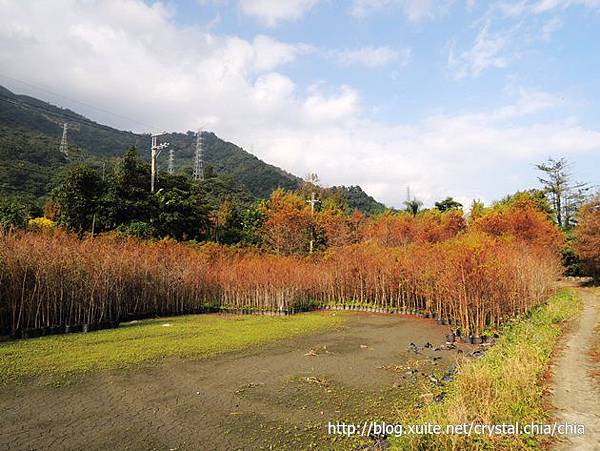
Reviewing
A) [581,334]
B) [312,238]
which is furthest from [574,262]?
[581,334]

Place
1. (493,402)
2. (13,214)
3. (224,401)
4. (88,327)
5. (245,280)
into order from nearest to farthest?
(493,402) < (224,401) < (88,327) < (245,280) < (13,214)

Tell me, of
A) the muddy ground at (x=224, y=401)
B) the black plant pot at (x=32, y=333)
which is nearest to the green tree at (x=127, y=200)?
the black plant pot at (x=32, y=333)

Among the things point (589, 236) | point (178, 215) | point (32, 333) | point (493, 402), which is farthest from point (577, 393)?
point (178, 215)

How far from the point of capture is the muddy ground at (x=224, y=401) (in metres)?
4.17

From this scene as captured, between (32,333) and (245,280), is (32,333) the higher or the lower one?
the lower one

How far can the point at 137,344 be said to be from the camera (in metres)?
8.46

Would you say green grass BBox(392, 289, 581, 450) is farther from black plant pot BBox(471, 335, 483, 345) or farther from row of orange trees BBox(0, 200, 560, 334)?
row of orange trees BBox(0, 200, 560, 334)

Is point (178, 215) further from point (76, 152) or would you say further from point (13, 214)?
point (76, 152)

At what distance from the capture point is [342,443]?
4109 millimetres

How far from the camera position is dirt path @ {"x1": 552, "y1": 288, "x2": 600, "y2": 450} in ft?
12.1

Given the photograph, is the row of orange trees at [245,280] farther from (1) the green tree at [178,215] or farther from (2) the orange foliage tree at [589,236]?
(1) the green tree at [178,215]

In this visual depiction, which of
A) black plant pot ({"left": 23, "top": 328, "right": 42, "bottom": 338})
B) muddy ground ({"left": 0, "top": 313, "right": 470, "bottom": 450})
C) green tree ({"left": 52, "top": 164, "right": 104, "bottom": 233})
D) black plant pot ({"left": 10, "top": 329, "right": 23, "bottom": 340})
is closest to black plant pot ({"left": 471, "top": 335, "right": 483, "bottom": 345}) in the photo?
muddy ground ({"left": 0, "top": 313, "right": 470, "bottom": 450})

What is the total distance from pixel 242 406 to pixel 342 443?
62.4 inches

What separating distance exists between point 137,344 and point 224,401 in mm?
4049
